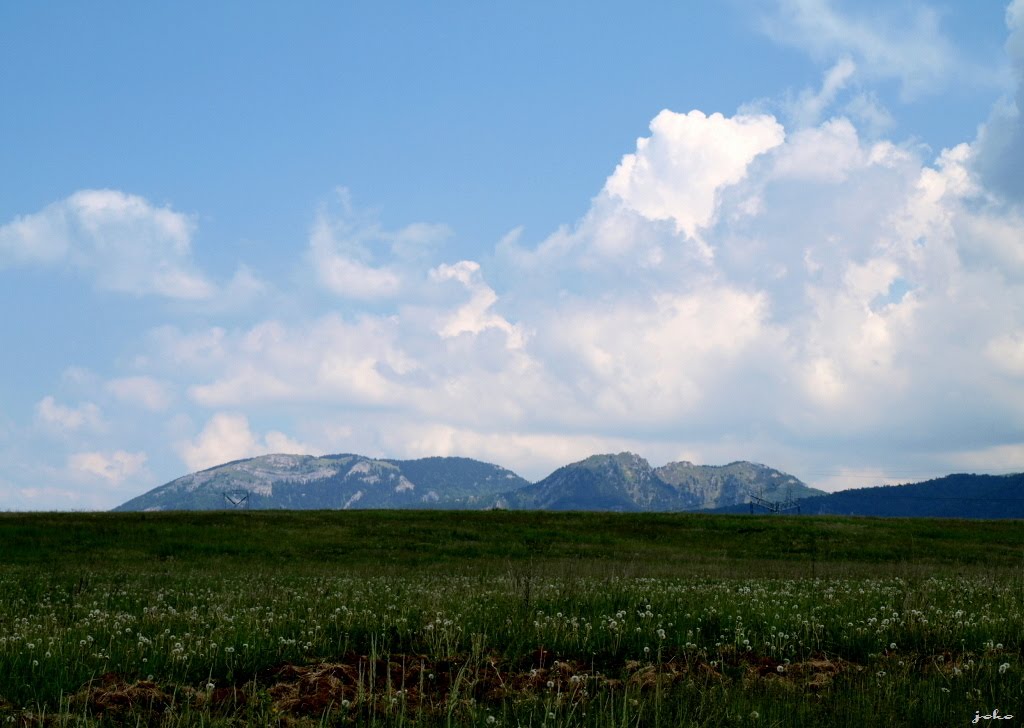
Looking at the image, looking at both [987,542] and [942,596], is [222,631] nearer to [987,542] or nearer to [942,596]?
[942,596]

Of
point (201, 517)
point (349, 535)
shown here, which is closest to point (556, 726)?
point (349, 535)

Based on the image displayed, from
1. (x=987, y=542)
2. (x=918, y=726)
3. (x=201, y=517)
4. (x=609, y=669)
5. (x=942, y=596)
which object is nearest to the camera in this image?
(x=918, y=726)

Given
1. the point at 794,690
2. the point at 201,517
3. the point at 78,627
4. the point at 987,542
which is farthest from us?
the point at 201,517

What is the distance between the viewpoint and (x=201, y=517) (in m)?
68.6

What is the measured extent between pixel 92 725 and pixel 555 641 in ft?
17.5

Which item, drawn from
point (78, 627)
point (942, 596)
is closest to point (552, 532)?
point (942, 596)

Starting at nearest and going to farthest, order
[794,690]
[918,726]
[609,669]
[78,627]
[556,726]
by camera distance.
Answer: [556,726] → [918,726] → [794,690] → [609,669] → [78,627]

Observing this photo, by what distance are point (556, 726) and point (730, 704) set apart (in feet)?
6.50

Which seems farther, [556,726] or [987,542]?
[987,542]

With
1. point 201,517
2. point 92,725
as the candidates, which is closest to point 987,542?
point 201,517

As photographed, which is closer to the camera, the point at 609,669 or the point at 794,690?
the point at 794,690

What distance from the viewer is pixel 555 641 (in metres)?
10.5

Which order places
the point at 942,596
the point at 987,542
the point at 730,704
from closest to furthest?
the point at 730,704, the point at 942,596, the point at 987,542

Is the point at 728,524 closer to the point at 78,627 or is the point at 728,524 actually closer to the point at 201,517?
the point at 201,517
